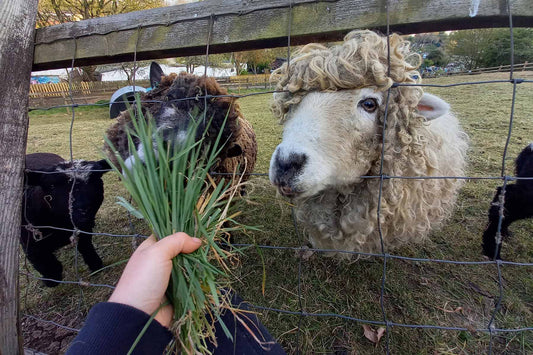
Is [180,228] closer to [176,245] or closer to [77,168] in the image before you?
[176,245]

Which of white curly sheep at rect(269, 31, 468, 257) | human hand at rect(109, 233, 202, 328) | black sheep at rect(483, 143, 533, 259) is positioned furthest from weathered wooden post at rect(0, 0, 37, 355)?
black sheep at rect(483, 143, 533, 259)

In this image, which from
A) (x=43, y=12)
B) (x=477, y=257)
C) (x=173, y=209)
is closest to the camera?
(x=173, y=209)

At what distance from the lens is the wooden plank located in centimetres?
136

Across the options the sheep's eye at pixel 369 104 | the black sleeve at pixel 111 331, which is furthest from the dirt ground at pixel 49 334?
the sheep's eye at pixel 369 104

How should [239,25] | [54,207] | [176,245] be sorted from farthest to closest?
[54,207] → [239,25] → [176,245]

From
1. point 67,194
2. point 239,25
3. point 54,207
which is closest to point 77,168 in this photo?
point 67,194

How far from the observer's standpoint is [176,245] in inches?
38.6

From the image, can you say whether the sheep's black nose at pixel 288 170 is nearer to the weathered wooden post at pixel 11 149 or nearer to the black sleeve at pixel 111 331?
the black sleeve at pixel 111 331

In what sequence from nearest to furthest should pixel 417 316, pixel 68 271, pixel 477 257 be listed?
pixel 417 316
pixel 477 257
pixel 68 271

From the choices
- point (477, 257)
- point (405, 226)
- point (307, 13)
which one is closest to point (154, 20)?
point (307, 13)

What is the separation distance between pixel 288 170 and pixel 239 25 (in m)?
0.91

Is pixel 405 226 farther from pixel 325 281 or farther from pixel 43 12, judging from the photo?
pixel 43 12

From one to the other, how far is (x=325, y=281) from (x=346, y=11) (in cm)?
206

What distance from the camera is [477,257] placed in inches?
101
